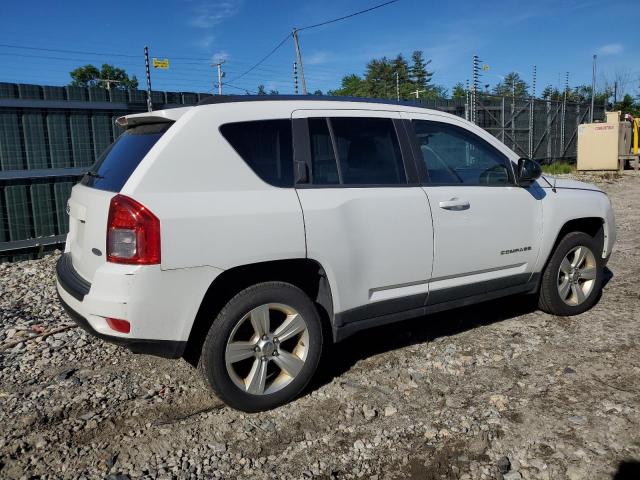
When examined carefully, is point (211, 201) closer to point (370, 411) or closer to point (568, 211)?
point (370, 411)

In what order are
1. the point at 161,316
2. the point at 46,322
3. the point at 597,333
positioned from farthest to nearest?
1. the point at 46,322
2. the point at 597,333
3. the point at 161,316

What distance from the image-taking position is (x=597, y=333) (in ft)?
14.5

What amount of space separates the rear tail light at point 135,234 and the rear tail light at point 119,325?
0.32 m

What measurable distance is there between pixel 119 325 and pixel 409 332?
100 inches

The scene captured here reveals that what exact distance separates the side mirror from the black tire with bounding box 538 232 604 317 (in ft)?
2.52

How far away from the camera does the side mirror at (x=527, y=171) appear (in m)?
4.13

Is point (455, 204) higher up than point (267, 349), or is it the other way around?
point (455, 204)

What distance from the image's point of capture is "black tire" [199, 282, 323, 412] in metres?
2.99

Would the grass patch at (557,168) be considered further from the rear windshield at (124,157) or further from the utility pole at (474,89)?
the rear windshield at (124,157)

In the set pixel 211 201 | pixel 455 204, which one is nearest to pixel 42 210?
pixel 211 201

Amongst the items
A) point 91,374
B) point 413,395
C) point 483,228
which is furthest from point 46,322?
point 483,228

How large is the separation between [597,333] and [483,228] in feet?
4.77

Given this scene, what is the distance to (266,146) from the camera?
3197 millimetres

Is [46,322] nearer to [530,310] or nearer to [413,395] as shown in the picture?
[413,395]
